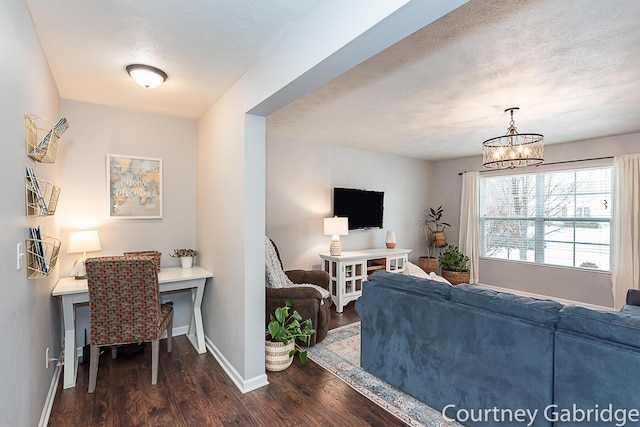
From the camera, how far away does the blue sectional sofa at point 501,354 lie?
4.89 feet

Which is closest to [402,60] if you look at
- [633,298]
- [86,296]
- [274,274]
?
[274,274]

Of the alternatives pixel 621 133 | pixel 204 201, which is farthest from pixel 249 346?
pixel 621 133

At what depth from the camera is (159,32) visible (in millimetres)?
1906

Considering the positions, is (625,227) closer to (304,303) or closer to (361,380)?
(361,380)

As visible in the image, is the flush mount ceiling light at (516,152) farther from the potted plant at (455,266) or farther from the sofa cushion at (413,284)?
the potted plant at (455,266)

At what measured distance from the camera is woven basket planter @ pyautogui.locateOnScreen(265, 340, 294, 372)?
8.87 feet

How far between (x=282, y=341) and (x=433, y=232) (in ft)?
14.6

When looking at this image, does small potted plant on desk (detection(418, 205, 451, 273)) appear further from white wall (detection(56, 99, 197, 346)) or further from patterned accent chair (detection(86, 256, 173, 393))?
patterned accent chair (detection(86, 256, 173, 393))

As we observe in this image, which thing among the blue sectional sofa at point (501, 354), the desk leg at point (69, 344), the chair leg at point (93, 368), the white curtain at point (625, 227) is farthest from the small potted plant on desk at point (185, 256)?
→ the white curtain at point (625, 227)

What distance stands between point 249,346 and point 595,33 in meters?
3.13

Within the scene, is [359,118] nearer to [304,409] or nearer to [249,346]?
[249,346]

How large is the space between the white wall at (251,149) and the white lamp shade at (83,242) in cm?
94

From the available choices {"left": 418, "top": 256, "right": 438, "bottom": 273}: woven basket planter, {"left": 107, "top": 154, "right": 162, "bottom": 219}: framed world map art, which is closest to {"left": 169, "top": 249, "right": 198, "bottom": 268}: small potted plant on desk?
{"left": 107, "top": 154, "right": 162, "bottom": 219}: framed world map art

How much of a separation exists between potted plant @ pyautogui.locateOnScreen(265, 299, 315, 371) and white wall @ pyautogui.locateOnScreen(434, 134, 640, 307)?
4238 mm
